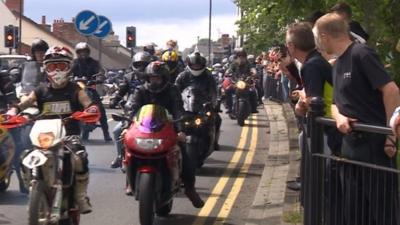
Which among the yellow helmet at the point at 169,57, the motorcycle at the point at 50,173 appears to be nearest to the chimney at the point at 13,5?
the yellow helmet at the point at 169,57

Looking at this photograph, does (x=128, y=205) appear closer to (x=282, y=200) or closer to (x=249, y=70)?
(x=282, y=200)

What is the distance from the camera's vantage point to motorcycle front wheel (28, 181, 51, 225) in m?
6.61

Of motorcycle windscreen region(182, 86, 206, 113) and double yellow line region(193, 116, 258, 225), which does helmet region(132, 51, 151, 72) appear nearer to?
motorcycle windscreen region(182, 86, 206, 113)

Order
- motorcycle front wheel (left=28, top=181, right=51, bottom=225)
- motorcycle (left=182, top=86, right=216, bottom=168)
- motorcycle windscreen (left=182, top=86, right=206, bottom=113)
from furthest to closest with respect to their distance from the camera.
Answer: motorcycle windscreen (left=182, top=86, right=206, bottom=113) < motorcycle (left=182, top=86, right=216, bottom=168) < motorcycle front wheel (left=28, top=181, right=51, bottom=225)

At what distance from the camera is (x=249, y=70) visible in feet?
66.4

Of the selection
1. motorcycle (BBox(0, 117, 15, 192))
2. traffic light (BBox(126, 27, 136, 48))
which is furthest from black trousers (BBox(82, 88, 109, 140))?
traffic light (BBox(126, 27, 136, 48))

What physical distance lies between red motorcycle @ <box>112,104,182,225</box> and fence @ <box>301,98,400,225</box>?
1.82 meters

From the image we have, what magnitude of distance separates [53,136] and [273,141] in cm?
971

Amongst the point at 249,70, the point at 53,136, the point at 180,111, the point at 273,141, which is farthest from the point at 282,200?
the point at 249,70

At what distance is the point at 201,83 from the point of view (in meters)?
11.9

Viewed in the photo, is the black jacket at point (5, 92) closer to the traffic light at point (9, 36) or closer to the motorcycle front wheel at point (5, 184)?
the motorcycle front wheel at point (5, 184)

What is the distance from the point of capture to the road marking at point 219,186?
9102mm

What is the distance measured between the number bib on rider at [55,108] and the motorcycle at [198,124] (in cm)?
324

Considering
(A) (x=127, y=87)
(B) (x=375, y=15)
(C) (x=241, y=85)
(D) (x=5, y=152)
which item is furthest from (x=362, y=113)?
(C) (x=241, y=85)
